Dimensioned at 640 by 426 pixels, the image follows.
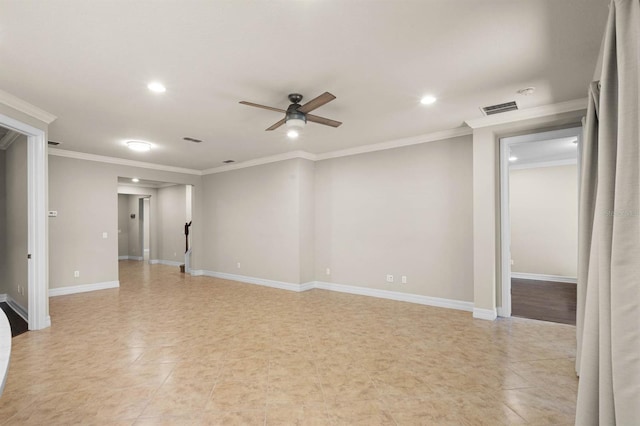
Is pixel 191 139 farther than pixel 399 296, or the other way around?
pixel 399 296

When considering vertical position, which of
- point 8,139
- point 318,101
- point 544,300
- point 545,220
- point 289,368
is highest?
point 8,139

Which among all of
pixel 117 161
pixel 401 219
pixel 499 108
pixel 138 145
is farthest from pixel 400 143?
pixel 117 161

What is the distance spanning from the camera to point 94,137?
5.09m

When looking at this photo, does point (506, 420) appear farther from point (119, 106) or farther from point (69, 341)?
point (119, 106)

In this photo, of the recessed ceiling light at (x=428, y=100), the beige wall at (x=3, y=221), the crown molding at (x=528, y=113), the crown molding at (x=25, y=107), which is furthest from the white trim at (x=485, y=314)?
the beige wall at (x=3, y=221)

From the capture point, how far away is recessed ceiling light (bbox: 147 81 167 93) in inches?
123

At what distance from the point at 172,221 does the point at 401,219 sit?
774 cm

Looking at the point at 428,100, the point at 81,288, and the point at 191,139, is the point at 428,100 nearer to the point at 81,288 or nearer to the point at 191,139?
the point at 191,139

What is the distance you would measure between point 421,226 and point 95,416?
15.2 feet

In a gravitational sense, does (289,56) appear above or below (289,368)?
above

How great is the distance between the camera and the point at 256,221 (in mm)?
7004

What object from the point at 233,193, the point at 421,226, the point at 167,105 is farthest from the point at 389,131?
the point at 233,193

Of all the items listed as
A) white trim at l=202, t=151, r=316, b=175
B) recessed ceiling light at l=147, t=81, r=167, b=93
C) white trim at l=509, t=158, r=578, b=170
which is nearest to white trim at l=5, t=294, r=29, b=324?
recessed ceiling light at l=147, t=81, r=167, b=93

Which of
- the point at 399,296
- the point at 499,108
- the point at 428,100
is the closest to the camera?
the point at 428,100
